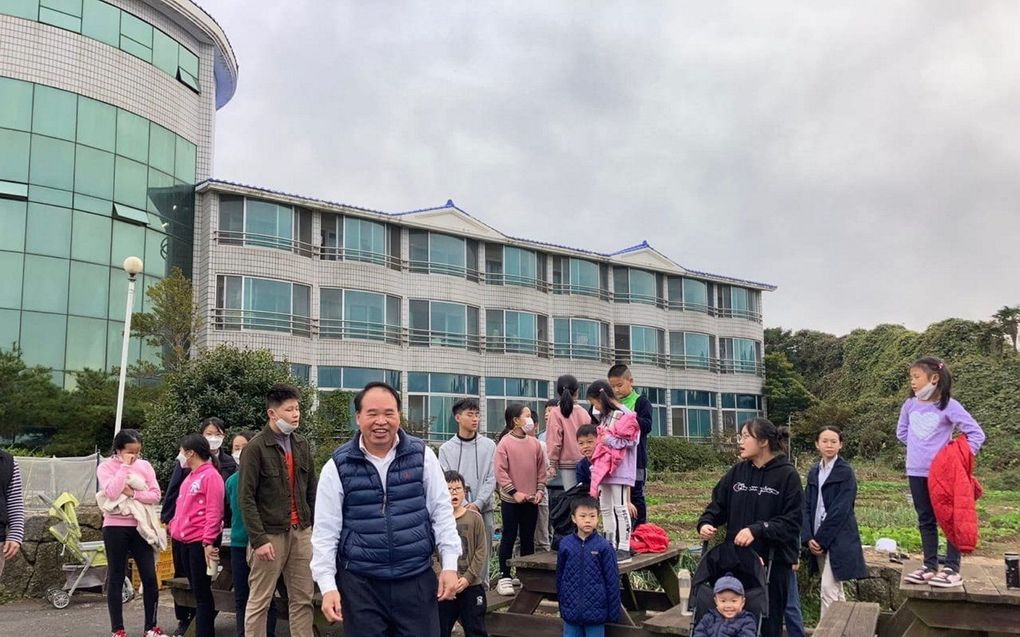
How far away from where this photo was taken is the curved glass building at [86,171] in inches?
925

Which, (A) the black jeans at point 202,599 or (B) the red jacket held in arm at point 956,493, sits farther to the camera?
(A) the black jeans at point 202,599

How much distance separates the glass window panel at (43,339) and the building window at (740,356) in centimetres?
2941

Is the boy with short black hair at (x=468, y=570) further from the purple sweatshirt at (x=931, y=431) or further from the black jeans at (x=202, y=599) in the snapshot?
the purple sweatshirt at (x=931, y=431)

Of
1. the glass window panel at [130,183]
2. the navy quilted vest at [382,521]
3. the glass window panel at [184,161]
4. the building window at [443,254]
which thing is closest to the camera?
the navy quilted vest at [382,521]

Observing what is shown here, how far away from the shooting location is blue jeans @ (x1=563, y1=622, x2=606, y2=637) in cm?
578

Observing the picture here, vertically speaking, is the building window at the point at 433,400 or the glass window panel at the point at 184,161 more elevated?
the glass window panel at the point at 184,161

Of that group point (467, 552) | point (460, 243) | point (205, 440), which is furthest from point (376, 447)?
point (460, 243)

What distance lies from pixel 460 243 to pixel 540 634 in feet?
86.9

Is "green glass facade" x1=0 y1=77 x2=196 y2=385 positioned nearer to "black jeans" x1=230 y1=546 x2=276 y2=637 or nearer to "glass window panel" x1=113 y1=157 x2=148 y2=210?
"glass window panel" x1=113 y1=157 x2=148 y2=210

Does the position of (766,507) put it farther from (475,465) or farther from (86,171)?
(86,171)

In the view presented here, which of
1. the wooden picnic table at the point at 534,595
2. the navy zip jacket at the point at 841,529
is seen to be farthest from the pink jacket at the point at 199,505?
the navy zip jacket at the point at 841,529

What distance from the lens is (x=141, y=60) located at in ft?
85.5

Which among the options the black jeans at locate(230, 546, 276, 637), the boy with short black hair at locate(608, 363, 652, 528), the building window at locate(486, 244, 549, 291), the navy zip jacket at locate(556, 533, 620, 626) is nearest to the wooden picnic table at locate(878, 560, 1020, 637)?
the navy zip jacket at locate(556, 533, 620, 626)

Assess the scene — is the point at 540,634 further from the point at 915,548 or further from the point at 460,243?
the point at 460,243
